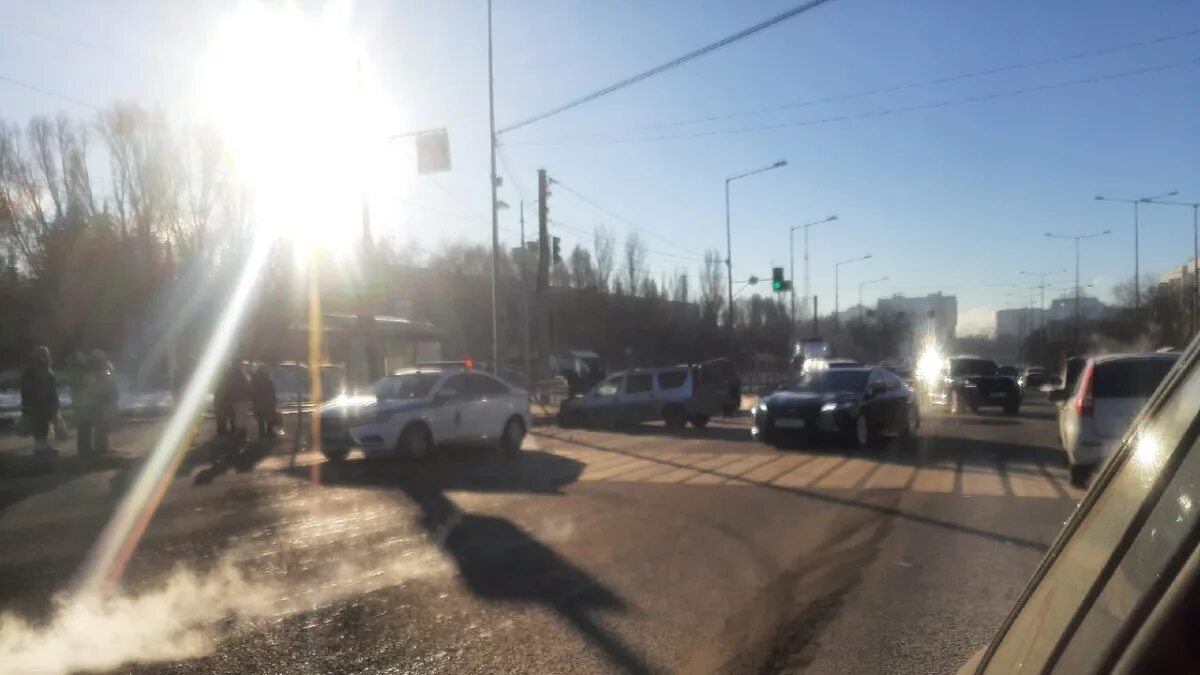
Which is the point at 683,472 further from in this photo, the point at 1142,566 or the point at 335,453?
the point at 1142,566

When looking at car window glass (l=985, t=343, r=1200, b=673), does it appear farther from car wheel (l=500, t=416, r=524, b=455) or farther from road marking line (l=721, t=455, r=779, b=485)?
car wheel (l=500, t=416, r=524, b=455)

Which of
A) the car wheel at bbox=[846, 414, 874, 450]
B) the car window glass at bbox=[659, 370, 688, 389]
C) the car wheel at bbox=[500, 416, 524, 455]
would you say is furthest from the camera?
the car window glass at bbox=[659, 370, 688, 389]

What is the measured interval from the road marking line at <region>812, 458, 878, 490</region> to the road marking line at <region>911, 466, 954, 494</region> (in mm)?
719

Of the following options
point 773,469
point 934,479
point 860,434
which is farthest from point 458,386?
point 934,479

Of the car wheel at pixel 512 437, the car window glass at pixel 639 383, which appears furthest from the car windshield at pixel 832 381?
the car window glass at pixel 639 383

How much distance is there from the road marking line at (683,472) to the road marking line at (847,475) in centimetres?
187

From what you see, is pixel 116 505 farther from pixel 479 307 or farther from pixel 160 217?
pixel 479 307

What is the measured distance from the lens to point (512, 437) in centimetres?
1880

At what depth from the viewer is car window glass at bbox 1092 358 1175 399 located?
1239cm

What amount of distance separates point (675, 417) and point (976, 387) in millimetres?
9908

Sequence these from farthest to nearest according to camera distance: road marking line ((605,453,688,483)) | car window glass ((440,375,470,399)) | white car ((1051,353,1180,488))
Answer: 1. car window glass ((440,375,470,399))
2. road marking line ((605,453,688,483))
3. white car ((1051,353,1180,488))

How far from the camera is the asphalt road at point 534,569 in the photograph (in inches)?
238

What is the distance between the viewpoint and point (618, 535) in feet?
32.0

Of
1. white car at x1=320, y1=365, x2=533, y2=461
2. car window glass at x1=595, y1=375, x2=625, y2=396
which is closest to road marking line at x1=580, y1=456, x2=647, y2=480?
white car at x1=320, y1=365, x2=533, y2=461
